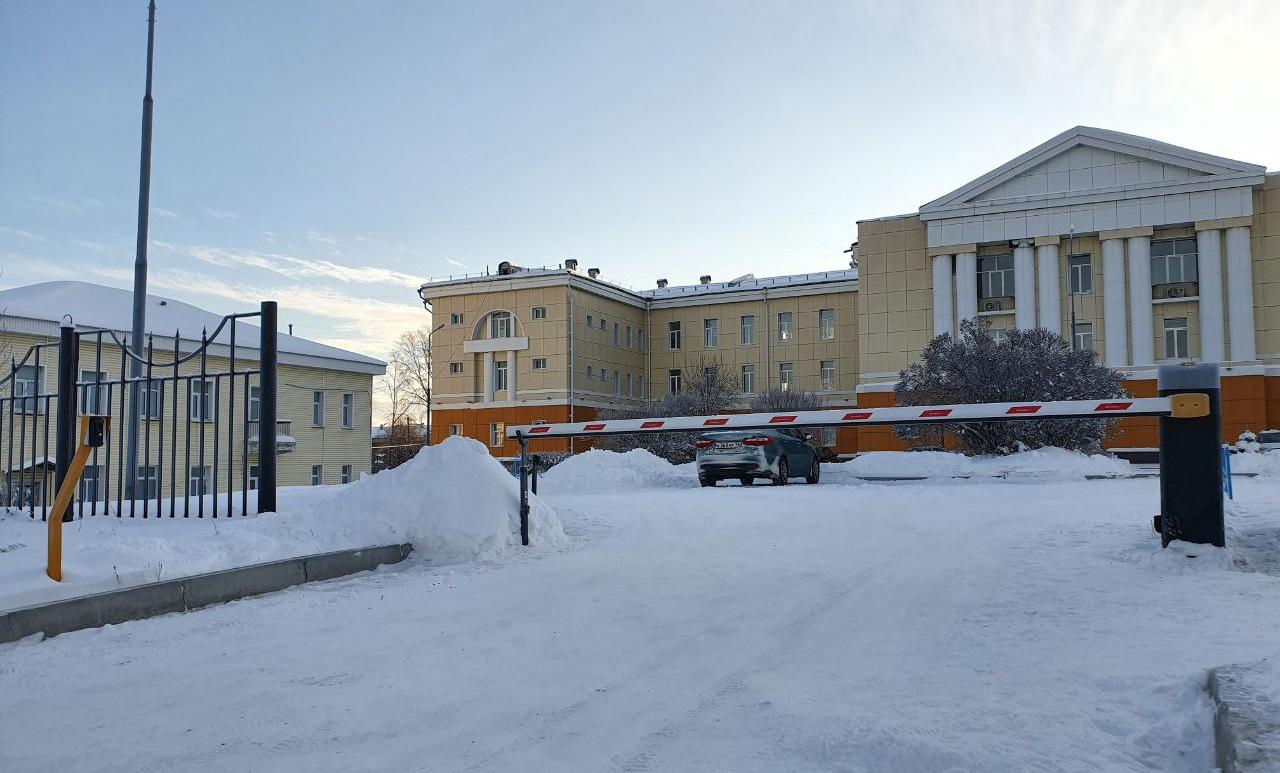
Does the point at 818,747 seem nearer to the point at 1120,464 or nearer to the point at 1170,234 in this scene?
the point at 1120,464

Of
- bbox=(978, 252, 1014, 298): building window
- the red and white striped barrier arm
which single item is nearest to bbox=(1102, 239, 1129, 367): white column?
bbox=(978, 252, 1014, 298): building window

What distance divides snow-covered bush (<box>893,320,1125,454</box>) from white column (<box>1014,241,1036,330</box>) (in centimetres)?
1448

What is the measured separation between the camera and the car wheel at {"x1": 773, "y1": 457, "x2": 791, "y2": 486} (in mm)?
21594

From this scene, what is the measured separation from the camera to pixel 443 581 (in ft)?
26.8

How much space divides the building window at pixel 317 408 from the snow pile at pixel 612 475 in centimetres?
A: 2046

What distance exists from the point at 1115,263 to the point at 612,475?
34.8 metres

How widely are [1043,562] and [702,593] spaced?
318 centimetres

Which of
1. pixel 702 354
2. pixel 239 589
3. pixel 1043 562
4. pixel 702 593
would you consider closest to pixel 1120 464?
pixel 1043 562

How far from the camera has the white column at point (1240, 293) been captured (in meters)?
44.7

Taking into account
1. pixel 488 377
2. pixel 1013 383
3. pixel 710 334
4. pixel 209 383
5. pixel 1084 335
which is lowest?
pixel 1013 383

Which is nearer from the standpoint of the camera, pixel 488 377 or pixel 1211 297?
pixel 1211 297

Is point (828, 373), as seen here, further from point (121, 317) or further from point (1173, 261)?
point (121, 317)

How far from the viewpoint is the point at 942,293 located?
1967 inches

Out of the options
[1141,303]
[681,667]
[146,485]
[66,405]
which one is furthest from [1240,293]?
[681,667]
